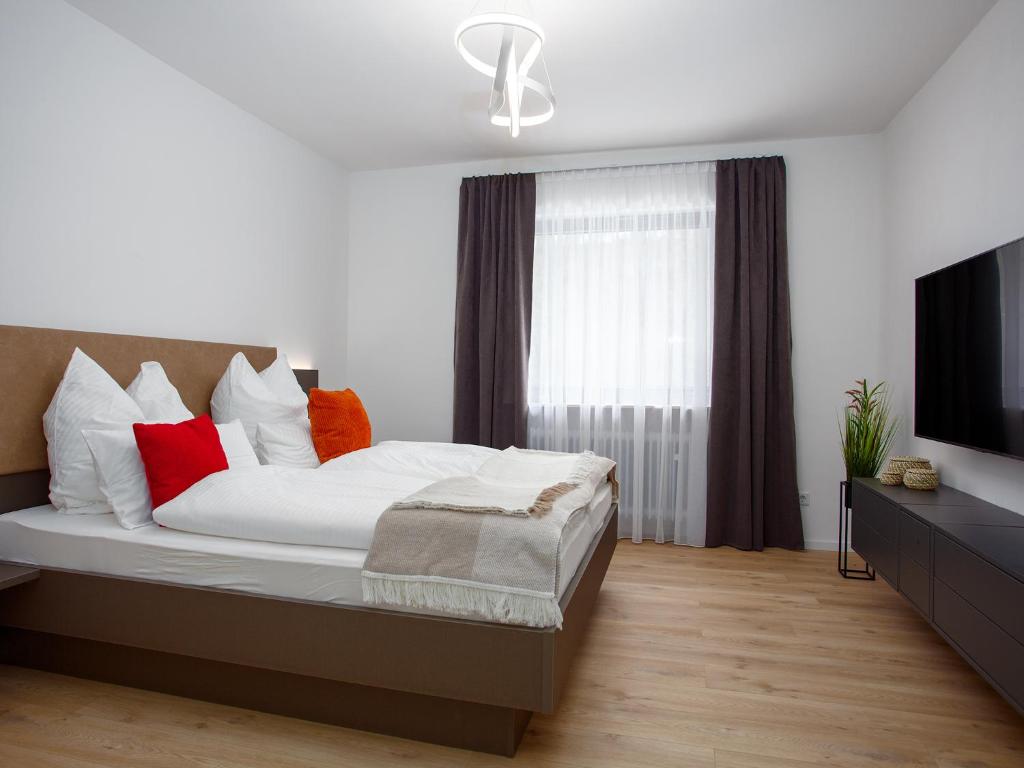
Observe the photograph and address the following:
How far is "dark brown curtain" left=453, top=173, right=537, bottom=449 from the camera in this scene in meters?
4.45

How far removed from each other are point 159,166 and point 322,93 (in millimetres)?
964

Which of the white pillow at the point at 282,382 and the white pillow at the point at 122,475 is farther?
the white pillow at the point at 282,382

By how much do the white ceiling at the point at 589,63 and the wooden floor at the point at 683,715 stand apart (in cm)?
265

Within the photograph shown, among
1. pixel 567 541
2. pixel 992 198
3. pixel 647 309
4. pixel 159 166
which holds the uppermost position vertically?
pixel 159 166

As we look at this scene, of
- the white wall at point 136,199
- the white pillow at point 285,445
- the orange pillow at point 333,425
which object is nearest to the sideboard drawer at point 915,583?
the orange pillow at point 333,425

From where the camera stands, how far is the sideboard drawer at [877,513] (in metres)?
2.77

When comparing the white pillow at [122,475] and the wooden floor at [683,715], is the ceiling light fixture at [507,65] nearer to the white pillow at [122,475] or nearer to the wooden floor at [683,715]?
the white pillow at [122,475]

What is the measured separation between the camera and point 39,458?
2494 mm

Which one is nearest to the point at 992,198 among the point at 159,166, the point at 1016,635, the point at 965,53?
the point at 965,53

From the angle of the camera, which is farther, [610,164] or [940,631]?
[610,164]

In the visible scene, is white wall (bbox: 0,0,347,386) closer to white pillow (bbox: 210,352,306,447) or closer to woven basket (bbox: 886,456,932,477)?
white pillow (bbox: 210,352,306,447)

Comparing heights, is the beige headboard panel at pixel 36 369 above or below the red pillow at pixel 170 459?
above

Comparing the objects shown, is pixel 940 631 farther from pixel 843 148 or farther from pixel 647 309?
pixel 843 148

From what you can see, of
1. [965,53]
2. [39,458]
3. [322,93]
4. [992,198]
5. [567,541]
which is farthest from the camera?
[322,93]
